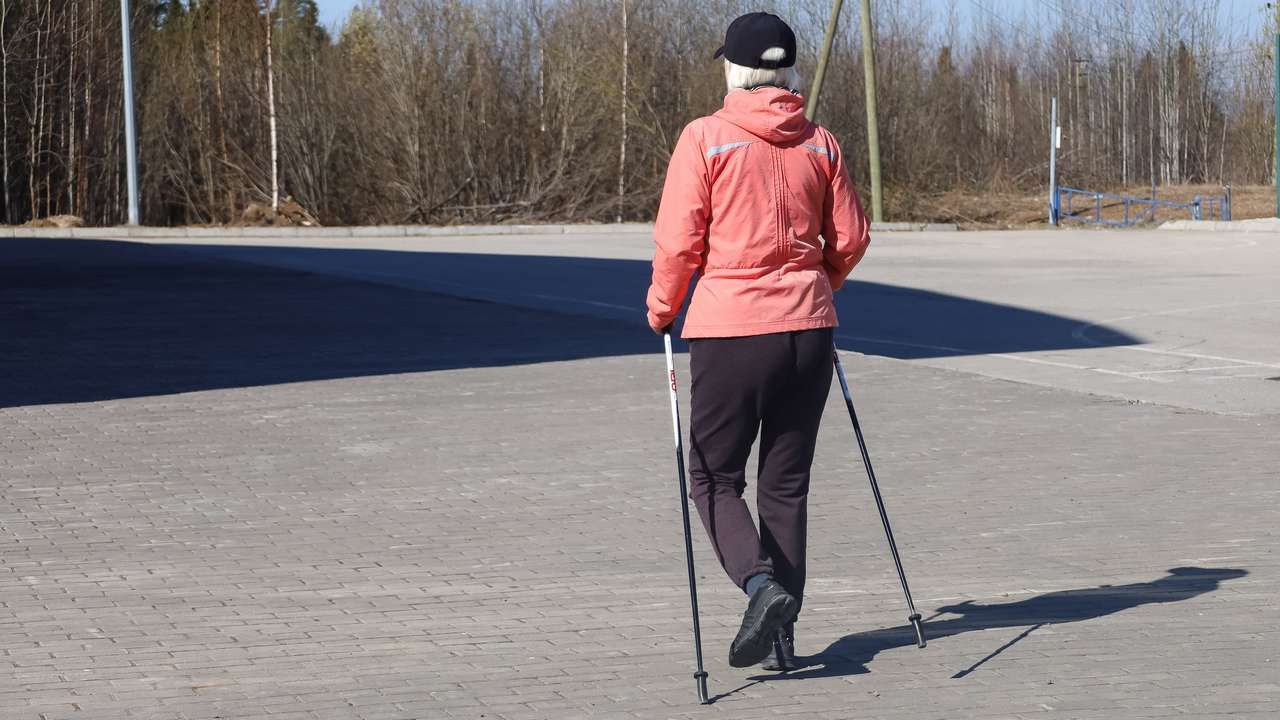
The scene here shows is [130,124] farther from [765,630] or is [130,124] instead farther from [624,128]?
[765,630]

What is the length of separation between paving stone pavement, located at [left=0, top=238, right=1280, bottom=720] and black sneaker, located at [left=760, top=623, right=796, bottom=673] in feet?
0.11

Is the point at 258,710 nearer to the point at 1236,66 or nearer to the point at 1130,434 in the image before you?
the point at 1130,434

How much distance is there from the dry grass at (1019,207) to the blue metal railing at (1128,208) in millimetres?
149

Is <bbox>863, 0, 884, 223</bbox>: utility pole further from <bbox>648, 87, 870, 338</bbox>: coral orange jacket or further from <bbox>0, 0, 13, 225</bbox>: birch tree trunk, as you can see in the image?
<bbox>648, 87, 870, 338</bbox>: coral orange jacket

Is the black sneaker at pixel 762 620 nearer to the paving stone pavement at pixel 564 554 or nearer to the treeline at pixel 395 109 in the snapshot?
the paving stone pavement at pixel 564 554

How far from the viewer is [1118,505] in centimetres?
756

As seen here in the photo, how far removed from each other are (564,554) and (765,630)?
1992mm

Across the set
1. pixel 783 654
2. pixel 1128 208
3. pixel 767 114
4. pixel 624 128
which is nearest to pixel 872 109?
pixel 624 128

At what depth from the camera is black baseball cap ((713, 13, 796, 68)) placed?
4.93 m

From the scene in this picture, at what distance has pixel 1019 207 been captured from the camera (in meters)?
47.2

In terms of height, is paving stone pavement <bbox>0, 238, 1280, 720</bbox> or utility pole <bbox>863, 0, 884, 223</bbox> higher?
utility pole <bbox>863, 0, 884, 223</bbox>

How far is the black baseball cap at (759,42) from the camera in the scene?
16.2 feet

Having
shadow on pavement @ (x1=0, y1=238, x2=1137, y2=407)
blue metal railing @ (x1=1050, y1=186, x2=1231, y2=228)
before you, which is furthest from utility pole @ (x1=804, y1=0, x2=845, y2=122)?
shadow on pavement @ (x1=0, y1=238, x2=1137, y2=407)

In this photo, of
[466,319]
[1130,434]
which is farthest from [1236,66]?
[1130,434]
